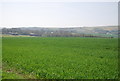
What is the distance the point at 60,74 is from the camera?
1492 cm

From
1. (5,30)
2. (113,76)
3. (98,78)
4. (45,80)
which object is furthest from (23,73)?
(5,30)

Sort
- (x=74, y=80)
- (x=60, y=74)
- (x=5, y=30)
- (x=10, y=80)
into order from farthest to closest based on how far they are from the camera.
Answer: (x=5, y=30)
(x=60, y=74)
(x=74, y=80)
(x=10, y=80)

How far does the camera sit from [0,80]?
1270 cm

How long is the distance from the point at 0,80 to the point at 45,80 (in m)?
3.22

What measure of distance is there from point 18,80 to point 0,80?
4.07ft

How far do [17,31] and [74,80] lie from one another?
161 metres

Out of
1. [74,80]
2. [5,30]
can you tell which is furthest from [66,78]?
[5,30]

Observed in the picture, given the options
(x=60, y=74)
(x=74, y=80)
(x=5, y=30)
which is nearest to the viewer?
(x=74, y=80)

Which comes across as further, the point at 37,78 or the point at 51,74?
the point at 51,74

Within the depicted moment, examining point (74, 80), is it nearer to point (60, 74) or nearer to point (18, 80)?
point (60, 74)

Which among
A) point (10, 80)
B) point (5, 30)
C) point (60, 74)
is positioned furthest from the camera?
point (5, 30)

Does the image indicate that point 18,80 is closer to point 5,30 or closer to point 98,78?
point 98,78

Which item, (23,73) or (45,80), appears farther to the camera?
(23,73)

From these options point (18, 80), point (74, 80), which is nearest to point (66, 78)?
point (74, 80)
